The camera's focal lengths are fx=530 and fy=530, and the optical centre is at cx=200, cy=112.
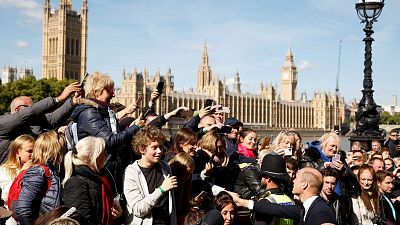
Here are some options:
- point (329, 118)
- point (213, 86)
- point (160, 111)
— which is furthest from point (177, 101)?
point (329, 118)

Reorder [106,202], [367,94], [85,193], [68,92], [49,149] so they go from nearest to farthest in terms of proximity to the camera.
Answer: [85,193] < [106,202] < [49,149] < [68,92] < [367,94]

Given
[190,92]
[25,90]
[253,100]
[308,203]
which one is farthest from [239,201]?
[253,100]

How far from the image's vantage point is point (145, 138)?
3.61 metres

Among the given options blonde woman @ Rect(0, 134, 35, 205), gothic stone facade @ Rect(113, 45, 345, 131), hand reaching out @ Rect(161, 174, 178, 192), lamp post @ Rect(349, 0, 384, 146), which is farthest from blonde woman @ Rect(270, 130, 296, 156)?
gothic stone facade @ Rect(113, 45, 345, 131)

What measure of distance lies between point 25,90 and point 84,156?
41157mm

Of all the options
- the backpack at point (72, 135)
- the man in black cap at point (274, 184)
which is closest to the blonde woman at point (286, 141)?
the man in black cap at point (274, 184)

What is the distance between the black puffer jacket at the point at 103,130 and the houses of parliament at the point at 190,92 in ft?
166

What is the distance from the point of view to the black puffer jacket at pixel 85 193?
313cm

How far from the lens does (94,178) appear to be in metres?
3.24

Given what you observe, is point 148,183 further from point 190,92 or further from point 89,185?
point 190,92

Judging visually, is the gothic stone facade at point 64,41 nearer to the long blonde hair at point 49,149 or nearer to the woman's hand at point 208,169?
the woman's hand at point 208,169

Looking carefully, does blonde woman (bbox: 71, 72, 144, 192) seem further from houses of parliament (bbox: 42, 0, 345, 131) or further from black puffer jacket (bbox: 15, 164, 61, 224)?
houses of parliament (bbox: 42, 0, 345, 131)

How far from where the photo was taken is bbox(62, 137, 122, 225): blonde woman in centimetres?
315

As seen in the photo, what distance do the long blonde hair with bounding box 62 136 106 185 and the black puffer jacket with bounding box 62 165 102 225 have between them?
0.04 m
